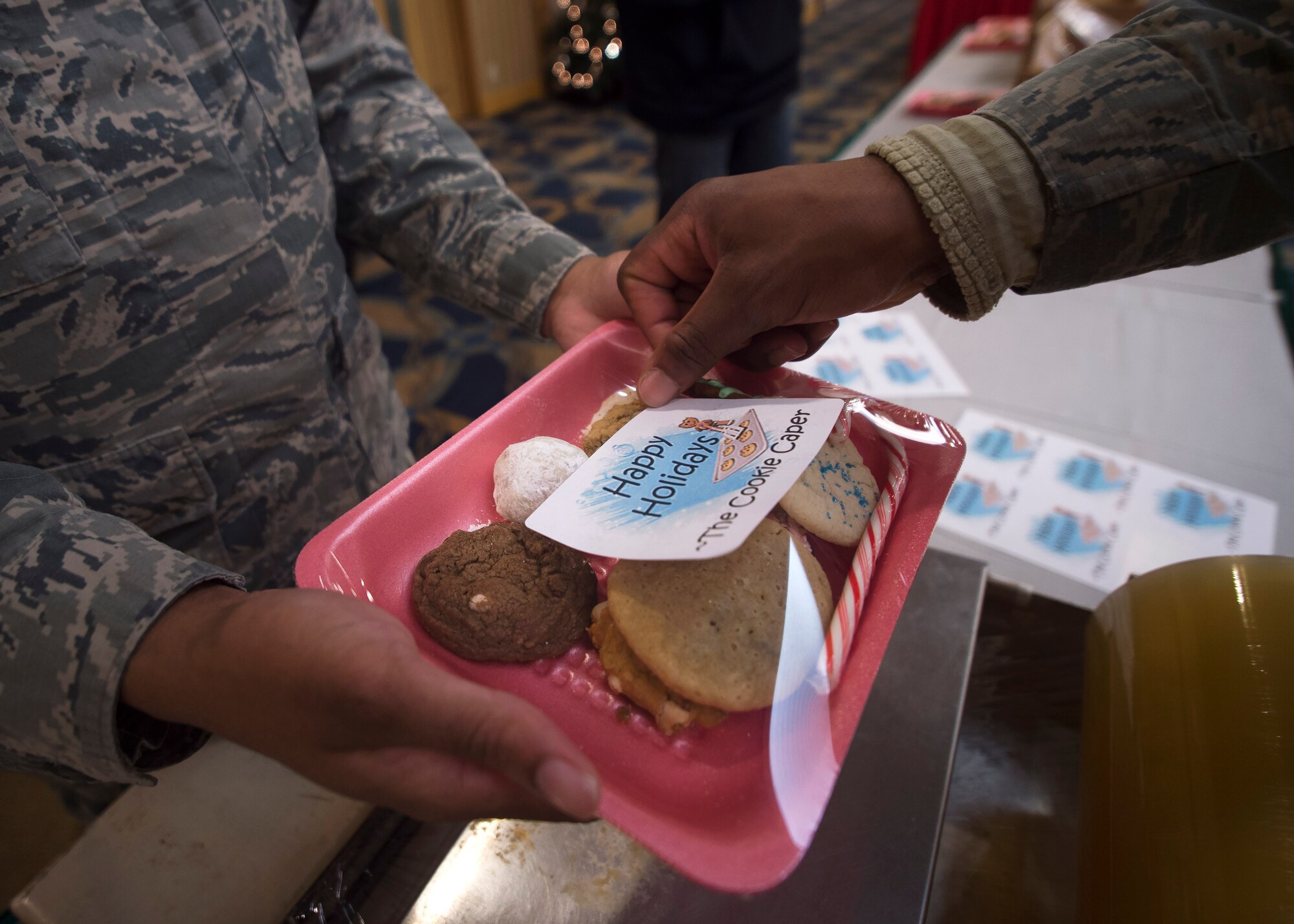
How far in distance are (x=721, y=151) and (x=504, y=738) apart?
1600 millimetres

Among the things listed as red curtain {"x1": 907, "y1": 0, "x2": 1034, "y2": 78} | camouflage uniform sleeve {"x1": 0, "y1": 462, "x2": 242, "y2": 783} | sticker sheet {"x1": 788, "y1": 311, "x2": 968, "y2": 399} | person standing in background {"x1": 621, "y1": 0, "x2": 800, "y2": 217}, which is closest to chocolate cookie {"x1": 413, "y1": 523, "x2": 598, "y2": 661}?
camouflage uniform sleeve {"x1": 0, "y1": 462, "x2": 242, "y2": 783}

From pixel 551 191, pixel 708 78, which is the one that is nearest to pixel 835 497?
pixel 708 78

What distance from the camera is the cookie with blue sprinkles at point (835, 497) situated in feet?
1.79

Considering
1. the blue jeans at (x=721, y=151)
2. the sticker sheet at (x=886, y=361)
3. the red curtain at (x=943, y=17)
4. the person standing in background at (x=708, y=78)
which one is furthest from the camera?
the red curtain at (x=943, y=17)

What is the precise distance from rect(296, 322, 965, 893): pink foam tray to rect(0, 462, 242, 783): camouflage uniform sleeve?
104 mm

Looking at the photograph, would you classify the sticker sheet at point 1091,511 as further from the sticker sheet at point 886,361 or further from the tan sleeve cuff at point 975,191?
the tan sleeve cuff at point 975,191

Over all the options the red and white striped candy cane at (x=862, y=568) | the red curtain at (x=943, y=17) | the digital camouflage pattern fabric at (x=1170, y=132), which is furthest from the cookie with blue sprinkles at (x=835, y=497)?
the red curtain at (x=943, y=17)

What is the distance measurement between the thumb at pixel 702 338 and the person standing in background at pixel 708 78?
87cm

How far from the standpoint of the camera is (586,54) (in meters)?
4.36

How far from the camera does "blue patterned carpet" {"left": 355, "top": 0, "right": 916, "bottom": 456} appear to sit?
7.23ft

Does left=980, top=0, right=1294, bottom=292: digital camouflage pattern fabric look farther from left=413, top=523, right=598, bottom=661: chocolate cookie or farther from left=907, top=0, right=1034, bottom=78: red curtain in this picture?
left=907, top=0, right=1034, bottom=78: red curtain

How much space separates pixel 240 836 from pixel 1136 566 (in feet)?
3.77

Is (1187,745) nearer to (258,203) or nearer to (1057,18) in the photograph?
(258,203)

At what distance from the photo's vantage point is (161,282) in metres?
0.67
